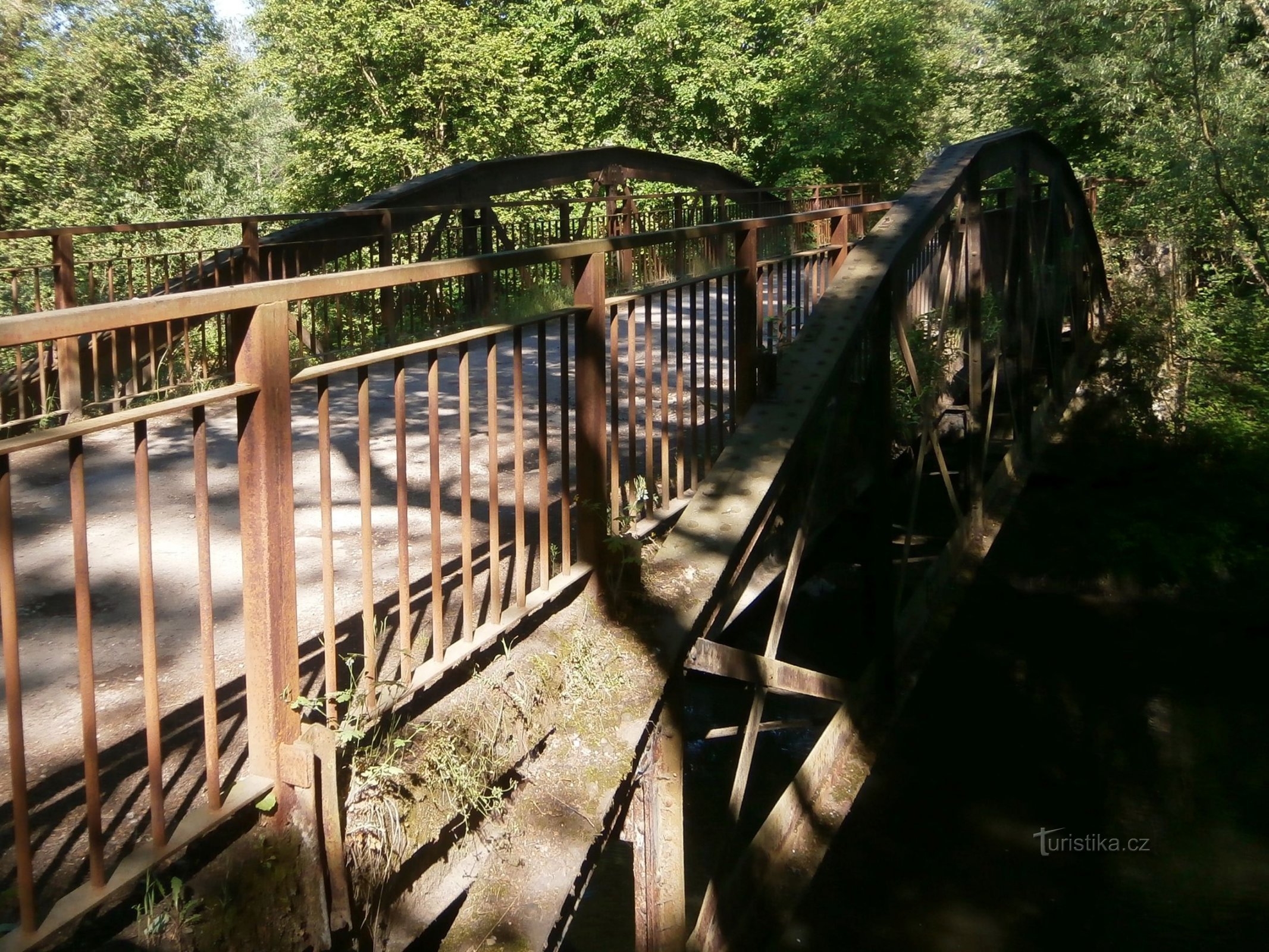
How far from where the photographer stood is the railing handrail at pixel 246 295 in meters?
2.03

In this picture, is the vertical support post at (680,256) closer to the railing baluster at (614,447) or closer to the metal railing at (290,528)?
the metal railing at (290,528)

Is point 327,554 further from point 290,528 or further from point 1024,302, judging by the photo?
point 1024,302

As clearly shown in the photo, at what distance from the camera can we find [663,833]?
3943 mm

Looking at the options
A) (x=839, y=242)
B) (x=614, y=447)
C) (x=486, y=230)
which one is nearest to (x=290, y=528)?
(x=614, y=447)

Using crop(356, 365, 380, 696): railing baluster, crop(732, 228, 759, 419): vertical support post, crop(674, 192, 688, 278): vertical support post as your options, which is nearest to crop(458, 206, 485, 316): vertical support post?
crop(674, 192, 688, 278): vertical support post

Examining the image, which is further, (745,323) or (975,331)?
(975,331)

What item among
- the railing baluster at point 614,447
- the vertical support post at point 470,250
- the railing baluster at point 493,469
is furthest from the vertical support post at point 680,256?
the vertical support post at point 470,250

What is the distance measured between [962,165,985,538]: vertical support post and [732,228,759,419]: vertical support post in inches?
80.5

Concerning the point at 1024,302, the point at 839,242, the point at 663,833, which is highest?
the point at 839,242

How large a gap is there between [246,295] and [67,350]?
697 cm

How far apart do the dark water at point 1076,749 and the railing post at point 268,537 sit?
4.05 m

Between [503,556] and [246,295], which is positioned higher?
[246,295]

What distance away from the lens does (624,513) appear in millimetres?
4496

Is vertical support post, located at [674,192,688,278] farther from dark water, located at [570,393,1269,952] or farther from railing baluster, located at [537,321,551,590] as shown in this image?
dark water, located at [570,393,1269,952]
